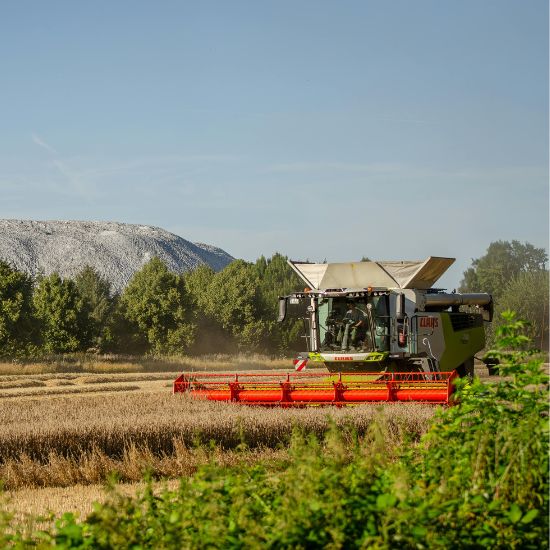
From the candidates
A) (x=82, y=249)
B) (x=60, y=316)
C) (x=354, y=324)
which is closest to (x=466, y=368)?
(x=354, y=324)

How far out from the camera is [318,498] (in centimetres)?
529

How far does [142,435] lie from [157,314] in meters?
41.1

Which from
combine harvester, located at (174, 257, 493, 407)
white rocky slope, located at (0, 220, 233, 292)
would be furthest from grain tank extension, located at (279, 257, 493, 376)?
white rocky slope, located at (0, 220, 233, 292)

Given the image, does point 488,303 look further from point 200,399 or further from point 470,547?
point 470,547

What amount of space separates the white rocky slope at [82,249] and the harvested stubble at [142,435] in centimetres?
15073

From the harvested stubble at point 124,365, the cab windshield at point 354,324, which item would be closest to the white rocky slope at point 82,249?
the harvested stubble at point 124,365

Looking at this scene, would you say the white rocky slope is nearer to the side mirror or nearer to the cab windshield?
the cab windshield

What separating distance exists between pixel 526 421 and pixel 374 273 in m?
13.2

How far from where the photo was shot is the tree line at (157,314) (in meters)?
43.4

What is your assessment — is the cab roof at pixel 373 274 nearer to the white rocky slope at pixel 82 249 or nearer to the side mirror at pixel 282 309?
the side mirror at pixel 282 309

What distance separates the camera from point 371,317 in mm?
18781

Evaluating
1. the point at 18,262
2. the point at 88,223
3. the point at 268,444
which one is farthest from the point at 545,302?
the point at 88,223

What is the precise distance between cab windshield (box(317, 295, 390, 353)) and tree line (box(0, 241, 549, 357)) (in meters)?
25.4

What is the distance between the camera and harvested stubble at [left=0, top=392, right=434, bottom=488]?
39.0 ft
